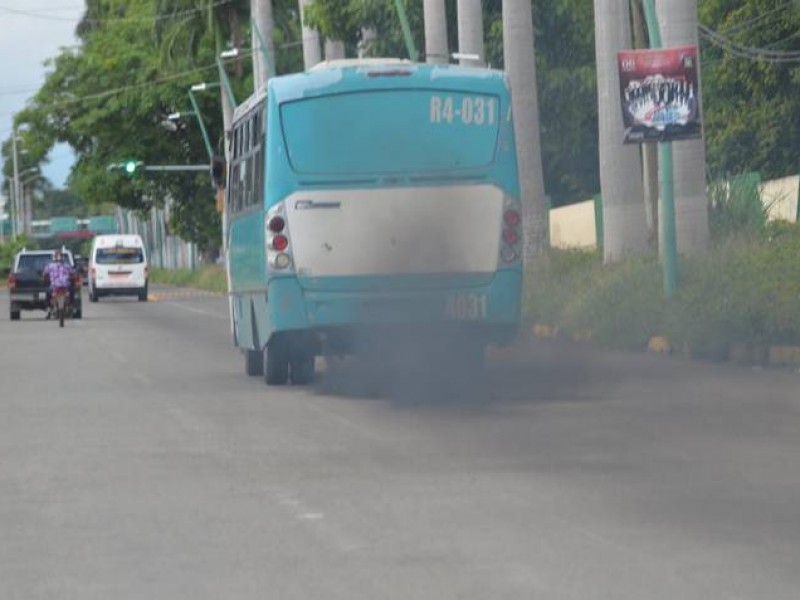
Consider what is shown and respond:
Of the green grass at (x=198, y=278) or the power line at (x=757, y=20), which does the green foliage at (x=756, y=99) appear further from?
the green grass at (x=198, y=278)

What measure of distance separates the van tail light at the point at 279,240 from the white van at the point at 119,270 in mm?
47539

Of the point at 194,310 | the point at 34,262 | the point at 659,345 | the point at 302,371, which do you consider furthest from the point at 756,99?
the point at 302,371

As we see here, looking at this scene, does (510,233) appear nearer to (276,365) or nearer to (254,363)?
(276,365)

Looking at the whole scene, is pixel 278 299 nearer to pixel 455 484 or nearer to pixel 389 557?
pixel 455 484

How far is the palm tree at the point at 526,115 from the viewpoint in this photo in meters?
37.6

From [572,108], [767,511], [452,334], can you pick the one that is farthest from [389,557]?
[572,108]

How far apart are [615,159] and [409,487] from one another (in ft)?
69.8

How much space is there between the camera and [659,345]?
1080 inches

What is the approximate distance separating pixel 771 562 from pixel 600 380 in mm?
12409

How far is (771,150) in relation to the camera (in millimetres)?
55812

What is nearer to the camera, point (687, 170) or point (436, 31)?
point (687, 170)

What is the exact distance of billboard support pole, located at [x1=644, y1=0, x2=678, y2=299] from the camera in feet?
95.0

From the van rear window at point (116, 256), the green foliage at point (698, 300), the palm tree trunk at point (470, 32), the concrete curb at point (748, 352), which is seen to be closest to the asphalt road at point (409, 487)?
the concrete curb at point (748, 352)

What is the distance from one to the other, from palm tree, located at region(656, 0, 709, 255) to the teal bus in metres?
9.38
